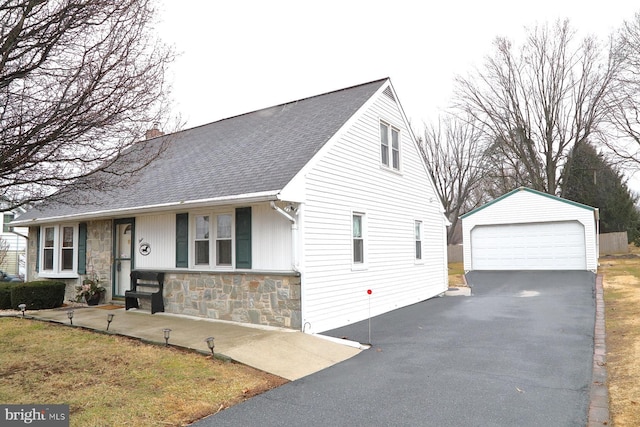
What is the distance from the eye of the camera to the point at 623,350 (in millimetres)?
7426

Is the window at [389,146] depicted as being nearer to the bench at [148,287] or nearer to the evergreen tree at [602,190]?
the bench at [148,287]

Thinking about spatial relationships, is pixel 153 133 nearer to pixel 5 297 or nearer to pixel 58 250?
pixel 5 297

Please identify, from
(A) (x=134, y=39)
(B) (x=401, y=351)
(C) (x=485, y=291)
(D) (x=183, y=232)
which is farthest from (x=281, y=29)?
(C) (x=485, y=291)

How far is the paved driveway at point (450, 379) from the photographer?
4.78 metres

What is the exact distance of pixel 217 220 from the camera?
10.0 m

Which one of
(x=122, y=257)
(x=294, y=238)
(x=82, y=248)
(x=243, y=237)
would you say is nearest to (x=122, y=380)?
(x=294, y=238)

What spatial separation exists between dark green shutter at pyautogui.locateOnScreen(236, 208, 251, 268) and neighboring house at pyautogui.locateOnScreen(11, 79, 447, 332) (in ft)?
0.08

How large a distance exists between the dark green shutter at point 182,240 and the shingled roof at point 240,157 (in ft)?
2.04

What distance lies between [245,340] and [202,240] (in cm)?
331

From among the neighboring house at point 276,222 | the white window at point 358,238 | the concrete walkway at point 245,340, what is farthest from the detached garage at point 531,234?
the concrete walkway at point 245,340

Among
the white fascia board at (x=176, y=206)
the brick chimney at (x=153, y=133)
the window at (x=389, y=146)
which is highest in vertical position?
the window at (x=389, y=146)

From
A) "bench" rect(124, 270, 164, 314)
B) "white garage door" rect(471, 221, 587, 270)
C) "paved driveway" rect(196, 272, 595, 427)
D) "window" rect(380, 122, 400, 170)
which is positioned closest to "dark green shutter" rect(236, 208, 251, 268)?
"paved driveway" rect(196, 272, 595, 427)

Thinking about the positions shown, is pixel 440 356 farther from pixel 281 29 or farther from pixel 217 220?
pixel 281 29

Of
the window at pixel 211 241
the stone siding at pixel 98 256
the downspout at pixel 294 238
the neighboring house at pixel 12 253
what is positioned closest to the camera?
the downspout at pixel 294 238
